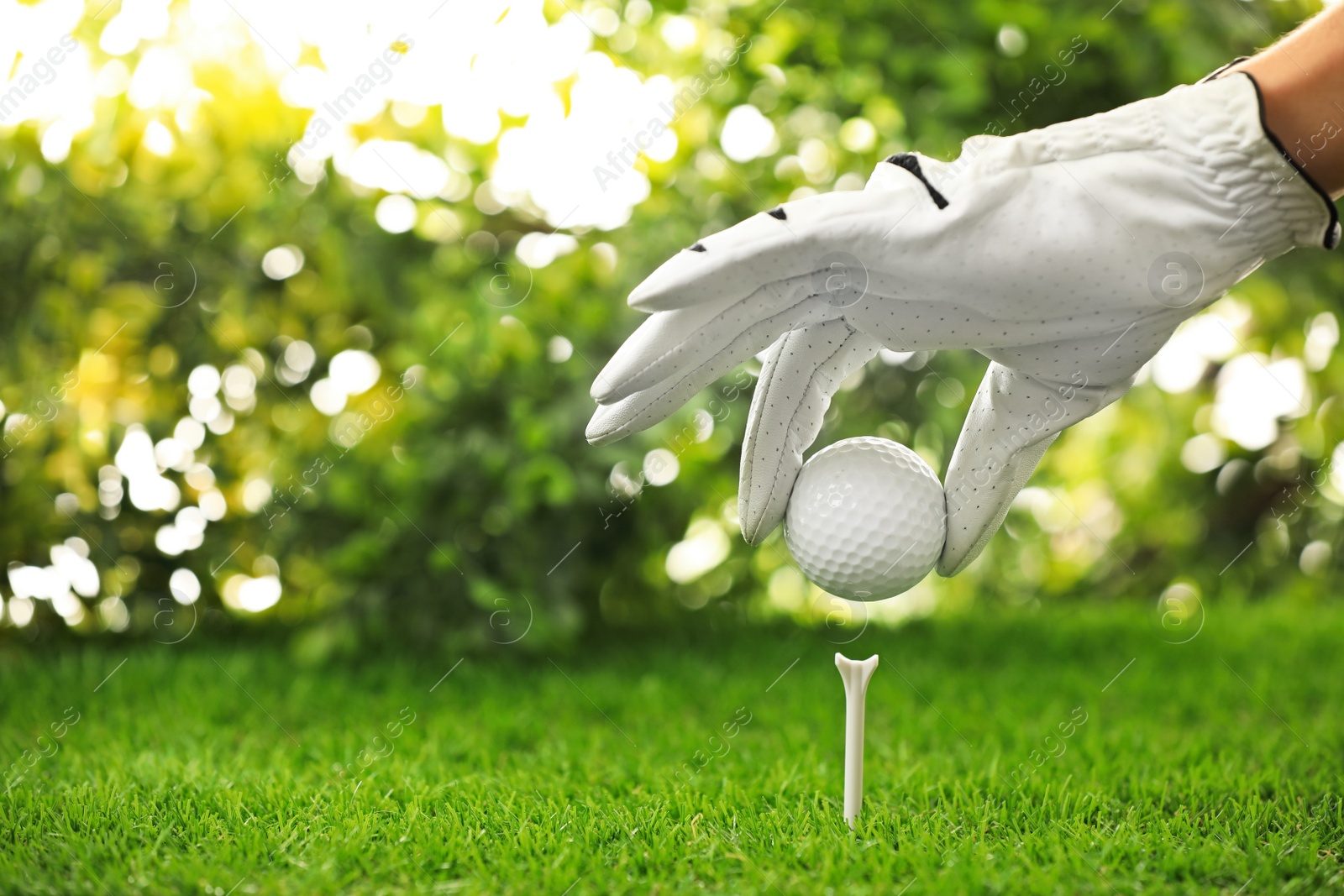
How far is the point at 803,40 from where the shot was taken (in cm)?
311

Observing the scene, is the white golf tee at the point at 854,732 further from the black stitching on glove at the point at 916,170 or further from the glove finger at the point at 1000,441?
the black stitching on glove at the point at 916,170

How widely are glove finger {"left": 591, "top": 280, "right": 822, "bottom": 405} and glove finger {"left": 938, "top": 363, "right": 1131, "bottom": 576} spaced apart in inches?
17.9

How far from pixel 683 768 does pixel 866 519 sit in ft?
3.09

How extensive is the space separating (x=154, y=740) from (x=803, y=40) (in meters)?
2.83

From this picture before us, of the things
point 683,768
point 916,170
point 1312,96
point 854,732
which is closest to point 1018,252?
point 916,170

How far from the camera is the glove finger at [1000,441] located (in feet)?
5.91

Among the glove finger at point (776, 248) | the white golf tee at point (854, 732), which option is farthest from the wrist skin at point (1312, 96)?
the white golf tee at point (854, 732)

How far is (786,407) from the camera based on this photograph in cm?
183

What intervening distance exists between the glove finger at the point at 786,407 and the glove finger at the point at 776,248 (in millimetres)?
202

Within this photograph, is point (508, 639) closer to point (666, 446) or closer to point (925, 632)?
point (666, 446)

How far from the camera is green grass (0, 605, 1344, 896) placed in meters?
1.74

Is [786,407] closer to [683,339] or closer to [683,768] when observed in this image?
[683,339]

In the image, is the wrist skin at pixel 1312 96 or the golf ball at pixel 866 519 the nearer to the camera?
the wrist skin at pixel 1312 96

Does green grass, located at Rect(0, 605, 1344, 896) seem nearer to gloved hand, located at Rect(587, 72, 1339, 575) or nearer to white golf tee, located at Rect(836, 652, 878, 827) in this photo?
white golf tee, located at Rect(836, 652, 878, 827)
